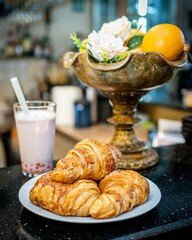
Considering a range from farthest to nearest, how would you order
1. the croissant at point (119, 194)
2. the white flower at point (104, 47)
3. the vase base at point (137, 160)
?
the vase base at point (137, 160) < the white flower at point (104, 47) < the croissant at point (119, 194)

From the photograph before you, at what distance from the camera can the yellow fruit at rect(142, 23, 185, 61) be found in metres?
0.97

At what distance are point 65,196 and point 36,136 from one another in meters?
0.34

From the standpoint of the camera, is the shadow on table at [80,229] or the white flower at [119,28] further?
the white flower at [119,28]

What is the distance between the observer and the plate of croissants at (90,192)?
0.66 m

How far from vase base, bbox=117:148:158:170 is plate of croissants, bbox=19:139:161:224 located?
0.26 metres

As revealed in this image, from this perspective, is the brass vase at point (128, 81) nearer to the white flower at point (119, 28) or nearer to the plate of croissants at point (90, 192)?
the white flower at point (119, 28)

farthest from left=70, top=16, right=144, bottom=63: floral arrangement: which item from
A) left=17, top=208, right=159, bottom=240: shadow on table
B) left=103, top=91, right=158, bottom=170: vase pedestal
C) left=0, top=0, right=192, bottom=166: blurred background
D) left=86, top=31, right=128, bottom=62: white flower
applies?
left=0, top=0, right=192, bottom=166: blurred background

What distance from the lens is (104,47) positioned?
932 mm

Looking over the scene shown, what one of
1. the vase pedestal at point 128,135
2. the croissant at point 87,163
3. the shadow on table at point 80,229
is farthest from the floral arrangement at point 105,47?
the shadow on table at point 80,229

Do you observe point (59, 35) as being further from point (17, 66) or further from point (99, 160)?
point (99, 160)

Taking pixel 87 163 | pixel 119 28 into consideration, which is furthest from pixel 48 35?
pixel 87 163

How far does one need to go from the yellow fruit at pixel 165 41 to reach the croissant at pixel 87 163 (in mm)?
334

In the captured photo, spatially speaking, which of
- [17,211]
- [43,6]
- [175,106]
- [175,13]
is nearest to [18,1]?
[43,6]

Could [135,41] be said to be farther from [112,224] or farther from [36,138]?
[112,224]
